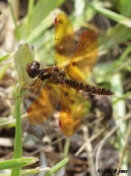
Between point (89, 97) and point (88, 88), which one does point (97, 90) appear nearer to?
point (88, 88)

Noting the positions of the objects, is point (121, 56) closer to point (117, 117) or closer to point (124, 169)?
point (117, 117)

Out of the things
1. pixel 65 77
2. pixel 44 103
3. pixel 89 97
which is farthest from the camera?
pixel 89 97

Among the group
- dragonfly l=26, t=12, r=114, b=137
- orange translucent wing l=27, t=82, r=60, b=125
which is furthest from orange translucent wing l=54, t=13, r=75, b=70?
orange translucent wing l=27, t=82, r=60, b=125

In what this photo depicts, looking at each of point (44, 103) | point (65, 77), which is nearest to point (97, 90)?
point (65, 77)

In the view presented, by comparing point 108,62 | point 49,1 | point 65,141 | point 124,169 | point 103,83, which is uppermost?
point 49,1

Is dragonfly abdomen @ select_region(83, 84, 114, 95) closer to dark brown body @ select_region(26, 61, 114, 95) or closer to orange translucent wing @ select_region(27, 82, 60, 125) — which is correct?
dark brown body @ select_region(26, 61, 114, 95)

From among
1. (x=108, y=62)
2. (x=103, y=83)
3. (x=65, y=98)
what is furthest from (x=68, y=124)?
(x=108, y=62)
